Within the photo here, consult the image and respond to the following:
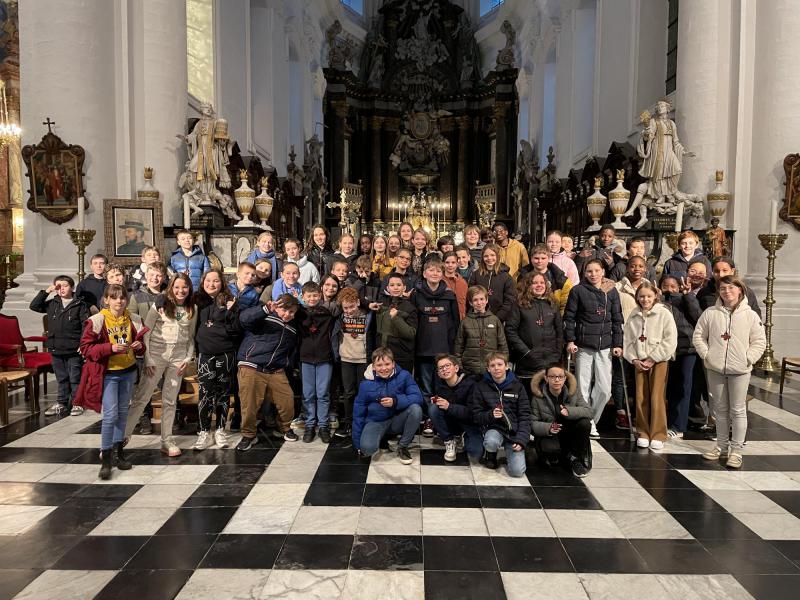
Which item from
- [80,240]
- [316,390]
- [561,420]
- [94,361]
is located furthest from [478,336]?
[80,240]

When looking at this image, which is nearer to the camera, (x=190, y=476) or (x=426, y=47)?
(x=190, y=476)

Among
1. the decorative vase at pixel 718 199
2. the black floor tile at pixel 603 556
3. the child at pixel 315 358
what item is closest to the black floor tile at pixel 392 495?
the black floor tile at pixel 603 556

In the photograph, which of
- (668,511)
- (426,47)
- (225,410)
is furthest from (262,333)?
(426,47)

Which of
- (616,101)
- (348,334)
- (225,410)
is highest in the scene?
(616,101)

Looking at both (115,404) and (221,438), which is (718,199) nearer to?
(221,438)

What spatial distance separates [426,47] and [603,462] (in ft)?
92.0

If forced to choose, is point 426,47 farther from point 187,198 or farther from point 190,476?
point 190,476

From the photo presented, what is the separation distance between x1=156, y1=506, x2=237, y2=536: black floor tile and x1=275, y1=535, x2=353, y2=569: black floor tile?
0.56 m

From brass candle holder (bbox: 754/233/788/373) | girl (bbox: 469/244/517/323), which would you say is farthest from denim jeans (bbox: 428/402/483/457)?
brass candle holder (bbox: 754/233/788/373)

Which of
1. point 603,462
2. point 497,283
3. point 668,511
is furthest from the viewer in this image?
point 497,283

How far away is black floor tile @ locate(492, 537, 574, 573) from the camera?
3447 millimetres

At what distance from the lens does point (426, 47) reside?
29.5 meters

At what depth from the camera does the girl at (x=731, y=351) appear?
502cm

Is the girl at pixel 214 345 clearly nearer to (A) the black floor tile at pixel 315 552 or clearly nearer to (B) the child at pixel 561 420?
(A) the black floor tile at pixel 315 552
